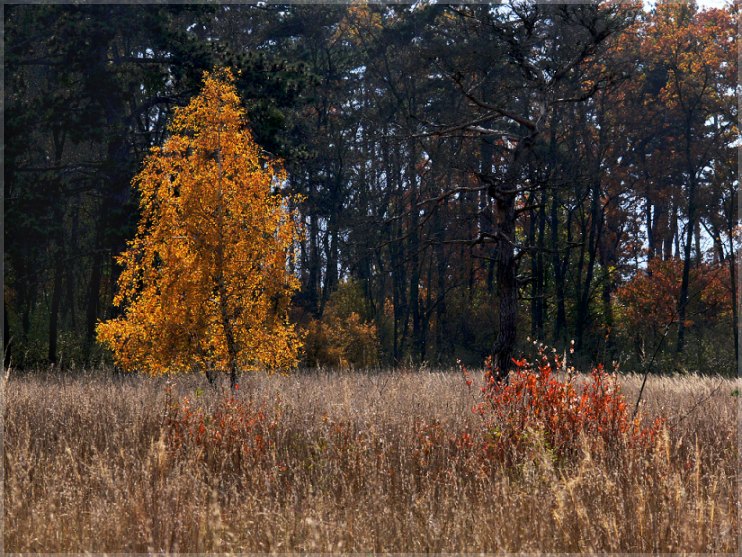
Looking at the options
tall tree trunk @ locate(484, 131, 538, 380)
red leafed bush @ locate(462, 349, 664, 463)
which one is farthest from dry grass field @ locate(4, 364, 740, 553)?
tall tree trunk @ locate(484, 131, 538, 380)

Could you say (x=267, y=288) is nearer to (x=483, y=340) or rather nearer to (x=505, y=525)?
(x=505, y=525)

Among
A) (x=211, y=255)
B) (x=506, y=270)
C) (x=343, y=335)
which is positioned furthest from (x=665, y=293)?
(x=211, y=255)

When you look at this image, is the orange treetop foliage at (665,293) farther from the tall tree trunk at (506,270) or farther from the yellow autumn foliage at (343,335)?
the tall tree trunk at (506,270)

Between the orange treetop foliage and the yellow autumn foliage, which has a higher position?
the orange treetop foliage

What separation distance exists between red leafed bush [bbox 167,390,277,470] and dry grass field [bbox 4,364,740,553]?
3 cm

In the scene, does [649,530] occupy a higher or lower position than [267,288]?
lower

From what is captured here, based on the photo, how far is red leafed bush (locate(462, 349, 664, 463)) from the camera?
7.54m

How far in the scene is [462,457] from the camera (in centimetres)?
744

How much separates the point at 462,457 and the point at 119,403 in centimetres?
466

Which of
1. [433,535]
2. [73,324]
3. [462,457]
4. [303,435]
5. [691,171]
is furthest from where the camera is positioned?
[73,324]

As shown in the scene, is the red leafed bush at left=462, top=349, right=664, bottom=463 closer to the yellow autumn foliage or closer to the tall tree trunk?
the tall tree trunk

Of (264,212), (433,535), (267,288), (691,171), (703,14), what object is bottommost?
(433,535)

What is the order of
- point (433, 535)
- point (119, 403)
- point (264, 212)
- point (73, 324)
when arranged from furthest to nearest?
1. point (73, 324)
2. point (264, 212)
3. point (119, 403)
4. point (433, 535)

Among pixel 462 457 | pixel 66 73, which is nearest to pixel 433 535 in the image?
pixel 462 457
